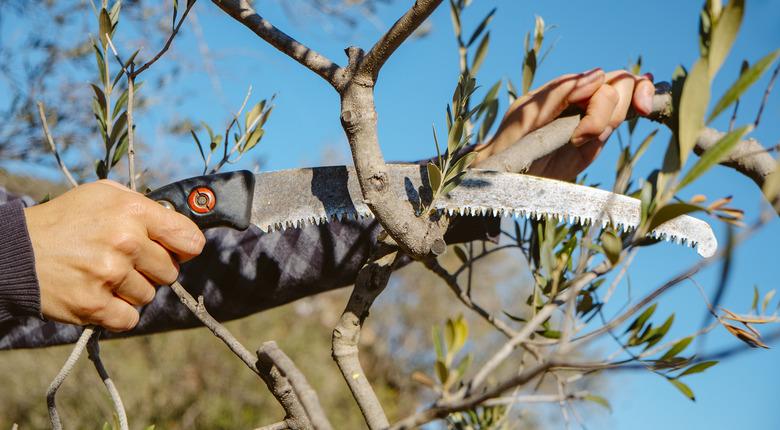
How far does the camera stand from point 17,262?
131 cm

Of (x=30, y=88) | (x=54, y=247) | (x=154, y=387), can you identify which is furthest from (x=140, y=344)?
(x=54, y=247)

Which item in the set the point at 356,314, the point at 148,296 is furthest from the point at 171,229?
the point at 356,314

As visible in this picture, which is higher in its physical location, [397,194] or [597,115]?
[597,115]

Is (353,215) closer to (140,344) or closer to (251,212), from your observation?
(251,212)

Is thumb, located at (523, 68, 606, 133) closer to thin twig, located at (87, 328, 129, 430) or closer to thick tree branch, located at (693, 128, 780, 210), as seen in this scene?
thick tree branch, located at (693, 128, 780, 210)

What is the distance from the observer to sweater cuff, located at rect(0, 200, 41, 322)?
51.4 inches

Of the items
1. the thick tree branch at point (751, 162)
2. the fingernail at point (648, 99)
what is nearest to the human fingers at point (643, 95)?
the fingernail at point (648, 99)

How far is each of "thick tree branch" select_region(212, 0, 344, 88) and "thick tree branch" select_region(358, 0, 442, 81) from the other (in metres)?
0.06

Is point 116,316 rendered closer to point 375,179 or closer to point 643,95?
point 375,179

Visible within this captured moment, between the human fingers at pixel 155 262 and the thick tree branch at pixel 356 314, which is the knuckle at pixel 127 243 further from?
the thick tree branch at pixel 356 314

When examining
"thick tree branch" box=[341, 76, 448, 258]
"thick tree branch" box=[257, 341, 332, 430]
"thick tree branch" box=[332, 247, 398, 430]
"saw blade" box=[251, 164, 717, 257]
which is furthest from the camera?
"saw blade" box=[251, 164, 717, 257]

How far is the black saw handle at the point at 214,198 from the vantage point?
4.56 feet

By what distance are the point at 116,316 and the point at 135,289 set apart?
0.06 meters

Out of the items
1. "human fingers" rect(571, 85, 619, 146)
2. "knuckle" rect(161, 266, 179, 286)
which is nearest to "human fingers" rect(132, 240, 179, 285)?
"knuckle" rect(161, 266, 179, 286)
